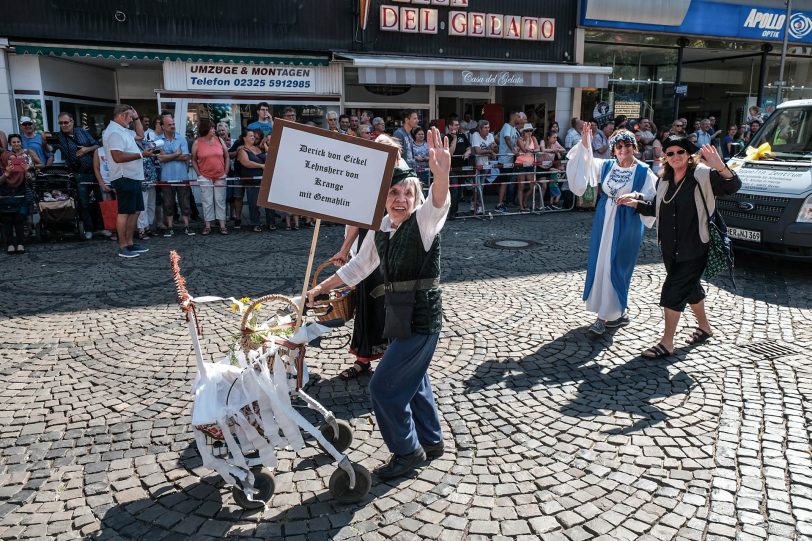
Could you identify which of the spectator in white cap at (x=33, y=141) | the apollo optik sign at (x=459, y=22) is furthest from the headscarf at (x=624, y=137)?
the apollo optik sign at (x=459, y=22)

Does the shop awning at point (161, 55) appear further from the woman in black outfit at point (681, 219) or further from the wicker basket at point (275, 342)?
the wicker basket at point (275, 342)

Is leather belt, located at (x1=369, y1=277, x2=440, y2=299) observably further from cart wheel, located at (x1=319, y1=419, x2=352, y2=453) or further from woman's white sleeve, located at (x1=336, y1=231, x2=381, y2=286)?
cart wheel, located at (x1=319, y1=419, x2=352, y2=453)

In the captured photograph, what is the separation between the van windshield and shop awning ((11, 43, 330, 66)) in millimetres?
9617

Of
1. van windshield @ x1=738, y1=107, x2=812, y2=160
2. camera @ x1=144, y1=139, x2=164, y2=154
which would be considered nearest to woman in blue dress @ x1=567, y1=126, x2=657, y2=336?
van windshield @ x1=738, y1=107, x2=812, y2=160

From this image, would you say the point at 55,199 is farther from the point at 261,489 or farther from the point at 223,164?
the point at 261,489

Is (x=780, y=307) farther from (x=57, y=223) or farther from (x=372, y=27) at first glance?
(x=372, y=27)

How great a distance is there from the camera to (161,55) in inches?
536

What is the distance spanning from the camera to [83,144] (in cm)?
1046

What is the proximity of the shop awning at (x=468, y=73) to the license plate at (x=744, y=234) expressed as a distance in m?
8.27

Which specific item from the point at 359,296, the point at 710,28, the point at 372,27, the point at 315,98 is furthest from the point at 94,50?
the point at 710,28

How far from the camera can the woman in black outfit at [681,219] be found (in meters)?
5.23

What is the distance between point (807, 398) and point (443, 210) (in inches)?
134

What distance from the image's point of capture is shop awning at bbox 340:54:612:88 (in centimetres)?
1427

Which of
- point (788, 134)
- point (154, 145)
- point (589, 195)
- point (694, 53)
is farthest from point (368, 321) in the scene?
point (694, 53)
